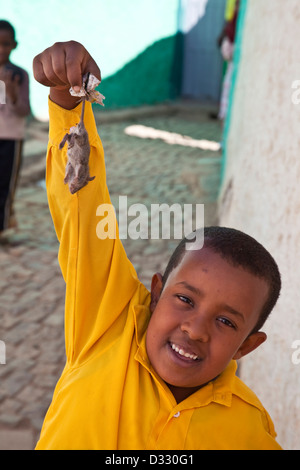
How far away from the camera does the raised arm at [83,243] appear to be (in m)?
1.27

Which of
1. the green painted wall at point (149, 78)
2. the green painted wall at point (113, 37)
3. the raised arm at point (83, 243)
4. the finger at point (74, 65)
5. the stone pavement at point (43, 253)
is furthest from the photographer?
the green painted wall at point (149, 78)

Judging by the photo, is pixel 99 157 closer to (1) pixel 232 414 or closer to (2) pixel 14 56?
(1) pixel 232 414

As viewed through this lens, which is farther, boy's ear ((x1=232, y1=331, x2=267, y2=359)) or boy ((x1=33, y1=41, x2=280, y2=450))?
boy's ear ((x1=232, y1=331, x2=267, y2=359))

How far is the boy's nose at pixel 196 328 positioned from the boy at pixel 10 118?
11.0 ft

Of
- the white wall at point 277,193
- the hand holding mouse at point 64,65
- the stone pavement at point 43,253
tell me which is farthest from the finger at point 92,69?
the stone pavement at point 43,253

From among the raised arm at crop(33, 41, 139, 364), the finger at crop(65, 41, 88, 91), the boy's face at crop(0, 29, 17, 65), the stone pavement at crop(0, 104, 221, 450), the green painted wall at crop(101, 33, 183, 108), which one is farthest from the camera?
the green painted wall at crop(101, 33, 183, 108)

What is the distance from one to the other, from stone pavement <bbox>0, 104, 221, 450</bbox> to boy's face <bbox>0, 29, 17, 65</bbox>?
1488 mm

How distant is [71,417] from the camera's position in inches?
50.6

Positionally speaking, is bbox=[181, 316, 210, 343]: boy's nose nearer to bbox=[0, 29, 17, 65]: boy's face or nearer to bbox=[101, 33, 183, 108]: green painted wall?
bbox=[0, 29, 17, 65]: boy's face

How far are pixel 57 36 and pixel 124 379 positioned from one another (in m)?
8.52

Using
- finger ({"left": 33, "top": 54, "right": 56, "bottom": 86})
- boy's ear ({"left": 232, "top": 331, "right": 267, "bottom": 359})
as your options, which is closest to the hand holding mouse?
finger ({"left": 33, "top": 54, "right": 56, "bottom": 86})

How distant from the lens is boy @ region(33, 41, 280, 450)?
1.29 meters

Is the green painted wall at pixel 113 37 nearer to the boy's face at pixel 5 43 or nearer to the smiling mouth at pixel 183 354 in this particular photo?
the boy's face at pixel 5 43

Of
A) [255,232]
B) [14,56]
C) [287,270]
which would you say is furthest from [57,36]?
[287,270]
